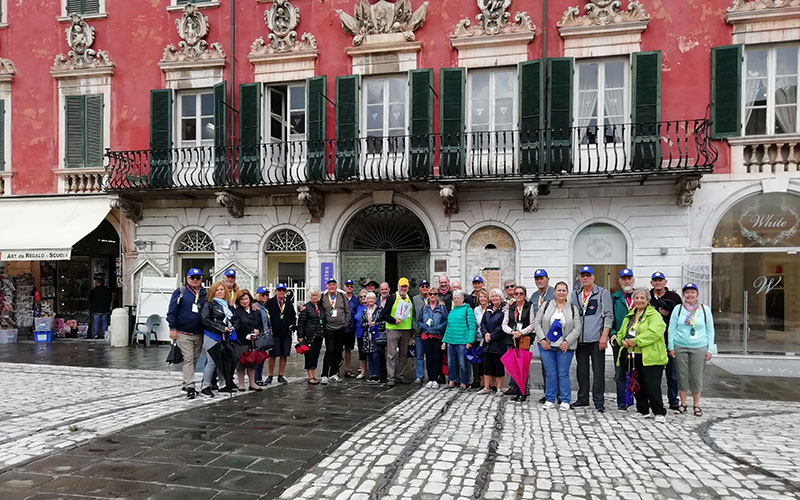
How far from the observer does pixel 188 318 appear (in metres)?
8.43

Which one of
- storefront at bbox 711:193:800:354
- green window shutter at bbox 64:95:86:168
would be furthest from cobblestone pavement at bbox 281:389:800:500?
green window shutter at bbox 64:95:86:168

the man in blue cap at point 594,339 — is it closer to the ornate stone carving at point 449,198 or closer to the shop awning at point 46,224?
the ornate stone carving at point 449,198

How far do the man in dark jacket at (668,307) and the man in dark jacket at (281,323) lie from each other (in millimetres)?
5553

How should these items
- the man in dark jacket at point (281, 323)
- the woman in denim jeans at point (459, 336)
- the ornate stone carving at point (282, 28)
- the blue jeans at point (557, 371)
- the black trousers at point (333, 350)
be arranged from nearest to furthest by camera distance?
the blue jeans at point (557, 371) < the woman in denim jeans at point (459, 336) < the man in dark jacket at point (281, 323) < the black trousers at point (333, 350) < the ornate stone carving at point (282, 28)

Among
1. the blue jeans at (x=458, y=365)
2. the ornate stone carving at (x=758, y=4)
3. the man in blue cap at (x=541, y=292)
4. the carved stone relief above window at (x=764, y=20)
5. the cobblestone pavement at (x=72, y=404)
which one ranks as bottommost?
the cobblestone pavement at (x=72, y=404)

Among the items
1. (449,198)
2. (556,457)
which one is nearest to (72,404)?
(556,457)

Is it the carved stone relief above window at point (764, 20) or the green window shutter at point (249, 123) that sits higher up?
the carved stone relief above window at point (764, 20)

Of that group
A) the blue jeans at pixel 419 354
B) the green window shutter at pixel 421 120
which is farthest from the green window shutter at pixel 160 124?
the blue jeans at pixel 419 354

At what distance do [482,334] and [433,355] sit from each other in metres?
0.97

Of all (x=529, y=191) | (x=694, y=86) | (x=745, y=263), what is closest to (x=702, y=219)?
(x=745, y=263)

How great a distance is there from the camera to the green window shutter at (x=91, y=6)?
1648cm

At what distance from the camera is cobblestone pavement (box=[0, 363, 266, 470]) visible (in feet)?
20.1

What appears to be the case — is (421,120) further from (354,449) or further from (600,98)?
(354,449)

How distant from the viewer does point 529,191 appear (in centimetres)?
1309
